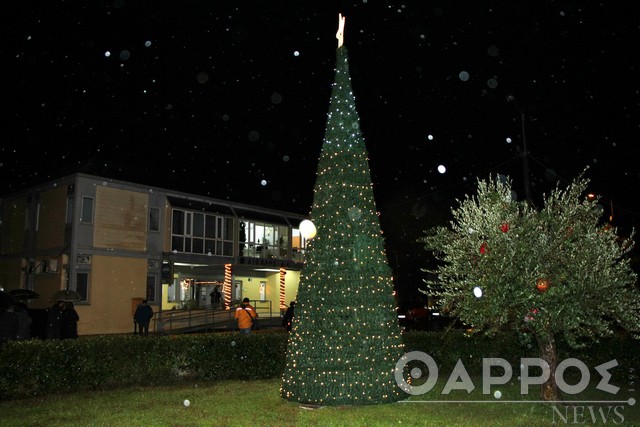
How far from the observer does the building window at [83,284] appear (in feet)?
82.7

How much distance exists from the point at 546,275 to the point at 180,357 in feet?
23.8

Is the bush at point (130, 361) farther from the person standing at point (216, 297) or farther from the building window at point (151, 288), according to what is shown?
the person standing at point (216, 297)

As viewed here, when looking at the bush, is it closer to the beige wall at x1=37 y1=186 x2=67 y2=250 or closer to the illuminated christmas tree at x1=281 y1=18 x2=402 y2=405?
the illuminated christmas tree at x1=281 y1=18 x2=402 y2=405

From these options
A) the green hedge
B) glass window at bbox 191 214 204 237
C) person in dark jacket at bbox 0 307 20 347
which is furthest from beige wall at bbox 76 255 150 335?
the green hedge

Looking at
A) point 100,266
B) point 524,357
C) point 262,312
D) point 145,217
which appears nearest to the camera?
point 524,357

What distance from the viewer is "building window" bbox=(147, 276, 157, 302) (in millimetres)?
27898

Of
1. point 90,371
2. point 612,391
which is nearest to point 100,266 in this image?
point 90,371

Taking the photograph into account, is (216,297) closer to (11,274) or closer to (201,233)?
(201,233)

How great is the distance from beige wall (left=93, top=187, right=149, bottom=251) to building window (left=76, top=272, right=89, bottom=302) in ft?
4.81

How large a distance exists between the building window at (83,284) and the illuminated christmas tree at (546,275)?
20.4 metres

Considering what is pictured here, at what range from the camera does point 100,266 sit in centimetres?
2594

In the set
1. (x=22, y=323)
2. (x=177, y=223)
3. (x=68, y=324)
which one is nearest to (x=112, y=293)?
(x=177, y=223)

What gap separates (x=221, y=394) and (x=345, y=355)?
2805 mm

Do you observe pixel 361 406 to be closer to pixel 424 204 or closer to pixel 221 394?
pixel 221 394
